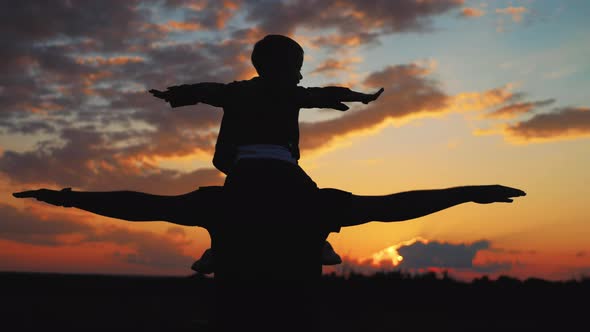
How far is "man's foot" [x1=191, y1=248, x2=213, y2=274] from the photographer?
481 cm

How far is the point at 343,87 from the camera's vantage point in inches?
202

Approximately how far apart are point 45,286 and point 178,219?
30.2 metres

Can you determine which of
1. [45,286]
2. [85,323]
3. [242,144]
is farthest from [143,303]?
[242,144]

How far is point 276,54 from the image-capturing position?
16.8 ft

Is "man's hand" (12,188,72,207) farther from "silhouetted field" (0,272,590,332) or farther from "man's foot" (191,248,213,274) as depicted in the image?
"silhouetted field" (0,272,590,332)

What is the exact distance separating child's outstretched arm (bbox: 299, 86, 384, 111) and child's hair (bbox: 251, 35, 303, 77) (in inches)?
10.4

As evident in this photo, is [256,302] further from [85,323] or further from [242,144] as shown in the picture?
[85,323]

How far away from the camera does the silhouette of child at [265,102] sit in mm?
4836

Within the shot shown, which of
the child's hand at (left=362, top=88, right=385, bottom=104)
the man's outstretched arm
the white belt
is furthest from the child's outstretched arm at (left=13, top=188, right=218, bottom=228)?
the child's hand at (left=362, top=88, right=385, bottom=104)

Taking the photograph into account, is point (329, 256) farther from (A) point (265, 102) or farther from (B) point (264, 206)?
(A) point (265, 102)

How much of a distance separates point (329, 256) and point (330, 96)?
1.35 m

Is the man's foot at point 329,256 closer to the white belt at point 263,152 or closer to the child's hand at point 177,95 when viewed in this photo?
the white belt at point 263,152

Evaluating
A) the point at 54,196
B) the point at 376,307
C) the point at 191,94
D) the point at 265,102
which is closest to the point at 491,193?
the point at 265,102

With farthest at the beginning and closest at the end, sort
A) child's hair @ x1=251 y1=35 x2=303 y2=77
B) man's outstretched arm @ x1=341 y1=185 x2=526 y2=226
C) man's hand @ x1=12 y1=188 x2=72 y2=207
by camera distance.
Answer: child's hair @ x1=251 y1=35 x2=303 y2=77 → man's outstretched arm @ x1=341 y1=185 x2=526 y2=226 → man's hand @ x1=12 y1=188 x2=72 y2=207
